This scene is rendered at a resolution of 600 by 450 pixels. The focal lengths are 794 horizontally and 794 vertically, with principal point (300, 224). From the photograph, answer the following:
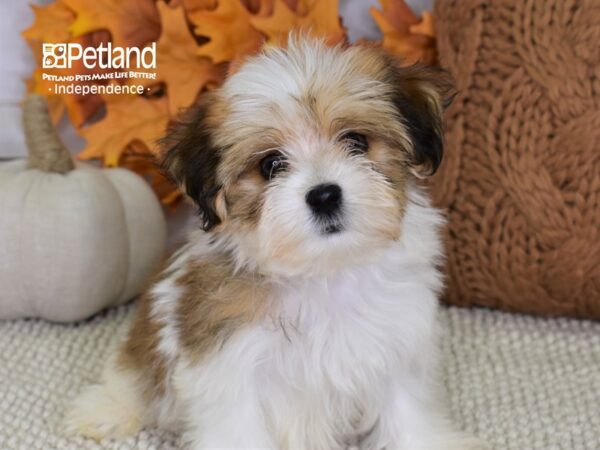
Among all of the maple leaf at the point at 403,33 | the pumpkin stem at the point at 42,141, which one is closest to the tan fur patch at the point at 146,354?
the pumpkin stem at the point at 42,141

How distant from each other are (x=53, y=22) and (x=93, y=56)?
17cm

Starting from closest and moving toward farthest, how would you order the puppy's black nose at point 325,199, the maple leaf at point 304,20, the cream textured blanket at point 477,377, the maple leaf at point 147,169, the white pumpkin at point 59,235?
the puppy's black nose at point 325,199 → the cream textured blanket at point 477,377 → the white pumpkin at point 59,235 → the maple leaf at point 304,20 → the maple leaf at point 147,169

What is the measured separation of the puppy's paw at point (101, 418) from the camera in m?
1.92

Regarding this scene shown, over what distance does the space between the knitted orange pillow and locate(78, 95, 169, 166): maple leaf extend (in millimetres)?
994

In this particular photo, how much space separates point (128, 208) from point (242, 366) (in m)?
1.13

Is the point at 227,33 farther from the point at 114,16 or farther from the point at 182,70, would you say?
the point at 114,16

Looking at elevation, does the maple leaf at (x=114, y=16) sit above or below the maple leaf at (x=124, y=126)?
above

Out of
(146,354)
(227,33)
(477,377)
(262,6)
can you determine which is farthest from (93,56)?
(477,377)

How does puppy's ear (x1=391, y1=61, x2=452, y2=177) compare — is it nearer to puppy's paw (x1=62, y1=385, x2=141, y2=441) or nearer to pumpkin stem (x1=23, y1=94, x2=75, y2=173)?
puppy's paw (x1=62, y1=385, x2=141, y2=441)

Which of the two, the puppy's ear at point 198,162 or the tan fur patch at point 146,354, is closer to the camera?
the puppy's ear at point 198,162

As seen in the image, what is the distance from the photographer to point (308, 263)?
156 cm

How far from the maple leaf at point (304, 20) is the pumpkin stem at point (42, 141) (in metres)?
0.73

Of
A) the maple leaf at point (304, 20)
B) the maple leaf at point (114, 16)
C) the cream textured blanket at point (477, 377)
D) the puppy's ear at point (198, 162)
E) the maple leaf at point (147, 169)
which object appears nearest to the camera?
the puppy's ear at point (198, 162)

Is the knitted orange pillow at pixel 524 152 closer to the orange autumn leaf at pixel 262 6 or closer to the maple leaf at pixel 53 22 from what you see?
the orange autumn leaf at pixel 262 6
